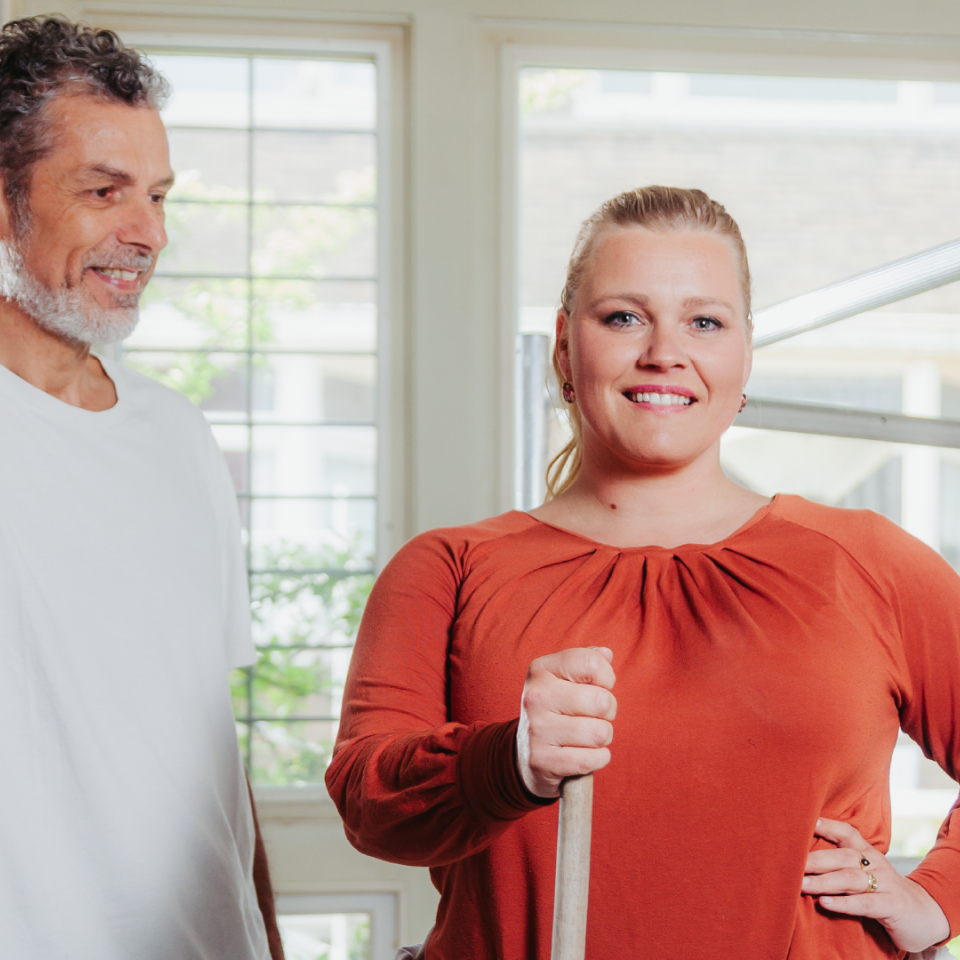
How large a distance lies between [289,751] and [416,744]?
1.59 m

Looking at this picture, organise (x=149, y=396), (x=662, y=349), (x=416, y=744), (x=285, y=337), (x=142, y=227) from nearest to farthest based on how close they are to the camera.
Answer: (x=416, y=744), (x=662, y=349), (x=142, y=227), (x=149, y=396), (x=285, y=337)

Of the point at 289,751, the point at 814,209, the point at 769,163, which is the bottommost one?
the point at 289,751

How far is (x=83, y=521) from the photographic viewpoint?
1.14 m

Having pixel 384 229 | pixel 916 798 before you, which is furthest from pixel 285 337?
pixel 916 798

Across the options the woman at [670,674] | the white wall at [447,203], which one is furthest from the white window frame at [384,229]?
the woman at [670,674]

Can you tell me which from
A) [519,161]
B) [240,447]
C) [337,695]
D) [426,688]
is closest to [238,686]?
[337,695]

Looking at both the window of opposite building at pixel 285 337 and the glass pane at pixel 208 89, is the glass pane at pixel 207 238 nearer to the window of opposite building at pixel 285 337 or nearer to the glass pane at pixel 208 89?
the window of opposite building at pixel 285 337

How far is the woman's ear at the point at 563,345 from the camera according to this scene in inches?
40.6

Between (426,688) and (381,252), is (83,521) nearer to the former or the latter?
(426,688)

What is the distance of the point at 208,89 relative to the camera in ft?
7.43

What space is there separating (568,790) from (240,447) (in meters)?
1.76

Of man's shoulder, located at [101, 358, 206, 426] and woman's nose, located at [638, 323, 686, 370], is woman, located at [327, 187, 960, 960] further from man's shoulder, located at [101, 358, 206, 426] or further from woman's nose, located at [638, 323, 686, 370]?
man's shoulder, located at [101, 358, 206, 426]

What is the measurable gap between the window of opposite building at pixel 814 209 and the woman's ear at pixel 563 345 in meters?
1.30

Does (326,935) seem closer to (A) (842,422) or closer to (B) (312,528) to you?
(B) (312,528)
